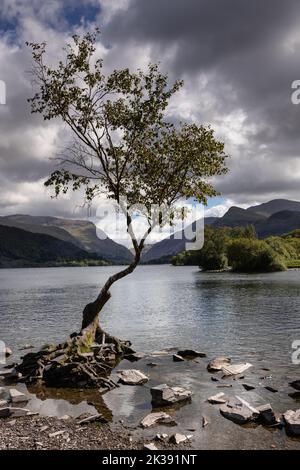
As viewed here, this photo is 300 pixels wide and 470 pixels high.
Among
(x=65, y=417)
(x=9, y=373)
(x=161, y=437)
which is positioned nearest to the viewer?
(x=161, y=437)

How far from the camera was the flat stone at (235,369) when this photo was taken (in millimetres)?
32625

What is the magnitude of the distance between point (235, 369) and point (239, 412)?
1031 centimetres

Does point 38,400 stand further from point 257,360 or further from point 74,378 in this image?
point 257,360

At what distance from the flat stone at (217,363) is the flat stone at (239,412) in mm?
9359

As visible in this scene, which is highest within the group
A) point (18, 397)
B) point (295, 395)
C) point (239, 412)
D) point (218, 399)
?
point (239, 412)

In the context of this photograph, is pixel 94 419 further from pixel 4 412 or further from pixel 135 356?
pixel 135 356

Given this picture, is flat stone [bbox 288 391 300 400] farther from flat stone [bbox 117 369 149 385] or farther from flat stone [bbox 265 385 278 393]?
flat stone [bbox 117 369 149 385]

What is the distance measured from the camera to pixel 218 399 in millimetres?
25906

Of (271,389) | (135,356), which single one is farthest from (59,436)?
(135,356)

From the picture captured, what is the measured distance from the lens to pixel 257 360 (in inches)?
1464

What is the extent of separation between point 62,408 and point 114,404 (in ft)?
10.5

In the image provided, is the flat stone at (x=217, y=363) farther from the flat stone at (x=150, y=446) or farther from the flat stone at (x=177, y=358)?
the flat stone at (x=150, y=446)

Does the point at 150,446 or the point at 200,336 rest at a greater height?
the point at 150,446

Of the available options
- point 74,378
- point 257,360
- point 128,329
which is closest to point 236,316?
point 128,329
